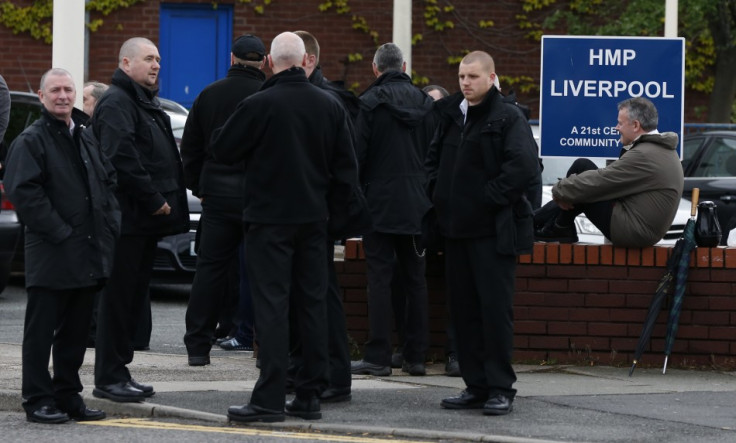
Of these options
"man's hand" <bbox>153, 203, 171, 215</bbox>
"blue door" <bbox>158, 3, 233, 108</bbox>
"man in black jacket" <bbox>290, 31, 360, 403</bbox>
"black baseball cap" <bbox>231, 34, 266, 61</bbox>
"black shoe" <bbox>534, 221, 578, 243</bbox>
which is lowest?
"man in black jacket" <bbox>290, 31, 360, 403</bbox>

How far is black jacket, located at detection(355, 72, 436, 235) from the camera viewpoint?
30.1 ft

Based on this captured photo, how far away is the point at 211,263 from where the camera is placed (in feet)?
29.6

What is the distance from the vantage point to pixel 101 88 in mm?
10391

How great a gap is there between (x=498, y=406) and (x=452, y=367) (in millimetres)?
1550

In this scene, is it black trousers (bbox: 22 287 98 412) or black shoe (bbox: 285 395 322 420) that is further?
black shoe (bbox: 285 395 322 420)

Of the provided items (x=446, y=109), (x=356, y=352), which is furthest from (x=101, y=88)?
(x=446, y=109)

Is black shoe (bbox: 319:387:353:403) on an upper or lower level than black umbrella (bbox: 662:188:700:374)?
lower

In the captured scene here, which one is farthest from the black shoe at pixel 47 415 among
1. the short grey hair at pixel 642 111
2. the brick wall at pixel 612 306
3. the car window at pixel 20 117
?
the car window at pixel 20 117

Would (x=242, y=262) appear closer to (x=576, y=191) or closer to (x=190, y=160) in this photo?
(x=190, y=160)

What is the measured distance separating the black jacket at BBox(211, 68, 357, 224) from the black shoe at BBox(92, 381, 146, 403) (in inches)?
45.9

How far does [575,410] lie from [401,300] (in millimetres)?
2005

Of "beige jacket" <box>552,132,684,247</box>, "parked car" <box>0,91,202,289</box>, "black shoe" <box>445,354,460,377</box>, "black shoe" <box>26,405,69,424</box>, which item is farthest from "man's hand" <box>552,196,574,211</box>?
"parked car" <box>0,91,202,289</box>

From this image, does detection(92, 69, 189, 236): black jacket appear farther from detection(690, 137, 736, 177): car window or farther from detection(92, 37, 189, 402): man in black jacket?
detection(690, 137, 736, 177): car window

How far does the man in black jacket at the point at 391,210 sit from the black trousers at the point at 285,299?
1712 millimetres
